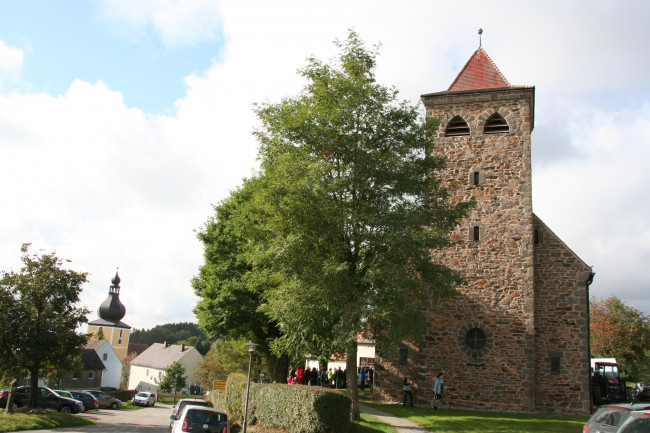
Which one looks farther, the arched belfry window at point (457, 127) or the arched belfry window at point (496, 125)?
the arched belfry window at point (457, 127)

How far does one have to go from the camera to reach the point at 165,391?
65.3 metres

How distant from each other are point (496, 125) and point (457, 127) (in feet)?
5.86

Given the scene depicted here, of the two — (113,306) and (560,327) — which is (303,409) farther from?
(113,306)

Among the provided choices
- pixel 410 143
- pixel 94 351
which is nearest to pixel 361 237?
pixel 410 143

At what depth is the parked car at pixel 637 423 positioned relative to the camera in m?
9.93

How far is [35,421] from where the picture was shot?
1970 centimetres

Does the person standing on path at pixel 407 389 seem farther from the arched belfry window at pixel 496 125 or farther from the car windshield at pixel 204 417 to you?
the arched belfry window at pixel 496 125

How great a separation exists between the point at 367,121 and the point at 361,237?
3995 mm

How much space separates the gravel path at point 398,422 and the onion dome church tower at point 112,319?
66.7 meters

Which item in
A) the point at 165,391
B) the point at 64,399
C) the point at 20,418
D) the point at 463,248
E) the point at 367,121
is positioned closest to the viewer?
the point at 367,121

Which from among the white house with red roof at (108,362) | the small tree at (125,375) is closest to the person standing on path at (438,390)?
the white house with red roof at (108,362)

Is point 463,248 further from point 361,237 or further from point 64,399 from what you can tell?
point 64,399

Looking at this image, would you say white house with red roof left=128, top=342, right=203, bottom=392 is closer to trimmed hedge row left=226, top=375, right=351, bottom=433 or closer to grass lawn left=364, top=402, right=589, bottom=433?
grass lawn left=364, top=402, right=589, bottom=433

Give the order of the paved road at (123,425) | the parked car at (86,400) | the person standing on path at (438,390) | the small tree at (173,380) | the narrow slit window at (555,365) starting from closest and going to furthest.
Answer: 1. the paved road at (123,425)
2. the person standing on path at (438,390)
3. the narrow slit window at (555,365)
4. the parked car at (86,400)
5. the small tree at (173,380)
